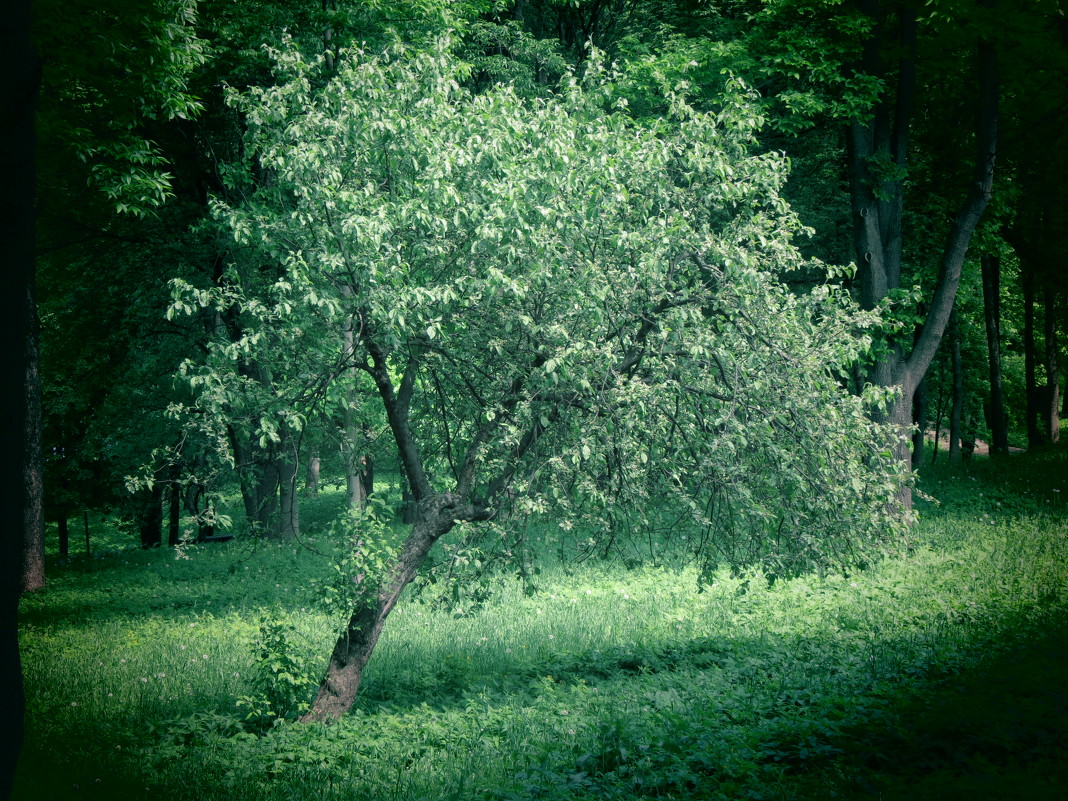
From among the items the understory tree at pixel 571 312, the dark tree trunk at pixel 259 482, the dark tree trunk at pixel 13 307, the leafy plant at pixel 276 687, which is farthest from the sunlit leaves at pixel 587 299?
the dark tree trunk at pixel 13 307

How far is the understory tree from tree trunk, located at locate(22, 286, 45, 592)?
945 centimetres

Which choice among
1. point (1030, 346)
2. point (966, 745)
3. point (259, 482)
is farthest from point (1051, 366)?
point (259, 482)

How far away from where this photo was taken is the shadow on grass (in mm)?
4828

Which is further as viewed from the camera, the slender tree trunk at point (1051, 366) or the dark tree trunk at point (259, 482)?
the slender tree trunk at point (1051, 366)

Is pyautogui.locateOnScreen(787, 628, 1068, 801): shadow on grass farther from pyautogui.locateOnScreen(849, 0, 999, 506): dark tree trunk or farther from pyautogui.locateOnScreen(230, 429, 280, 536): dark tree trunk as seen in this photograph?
pyautogui.locateOnScreen(849, 0, 999, 506): dark tree trunk

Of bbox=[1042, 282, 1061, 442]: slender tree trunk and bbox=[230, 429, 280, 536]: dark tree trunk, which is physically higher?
bbox=[1042, 282, 1061, 442]: slender tree trunk

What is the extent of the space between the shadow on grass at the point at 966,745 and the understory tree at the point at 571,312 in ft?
4.85

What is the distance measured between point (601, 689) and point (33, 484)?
1229 centimetres

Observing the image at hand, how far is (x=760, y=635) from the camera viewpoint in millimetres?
9727

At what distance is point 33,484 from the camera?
47.5 ft

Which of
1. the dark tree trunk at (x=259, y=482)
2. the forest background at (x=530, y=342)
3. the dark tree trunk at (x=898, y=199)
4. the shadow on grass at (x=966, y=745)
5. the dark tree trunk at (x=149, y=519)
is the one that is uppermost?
the dark tree trunk at (x=898, y=199)

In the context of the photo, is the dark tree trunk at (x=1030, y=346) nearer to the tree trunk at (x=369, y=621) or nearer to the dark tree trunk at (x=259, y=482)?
the tree trunk at (x=369, y=621)

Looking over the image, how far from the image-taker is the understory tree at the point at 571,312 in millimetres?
6531

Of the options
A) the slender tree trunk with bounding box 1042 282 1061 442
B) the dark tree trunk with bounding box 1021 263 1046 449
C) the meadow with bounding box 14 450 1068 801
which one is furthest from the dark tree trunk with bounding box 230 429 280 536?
the slender tree trunk with bounding box 1042 282 1061 442
